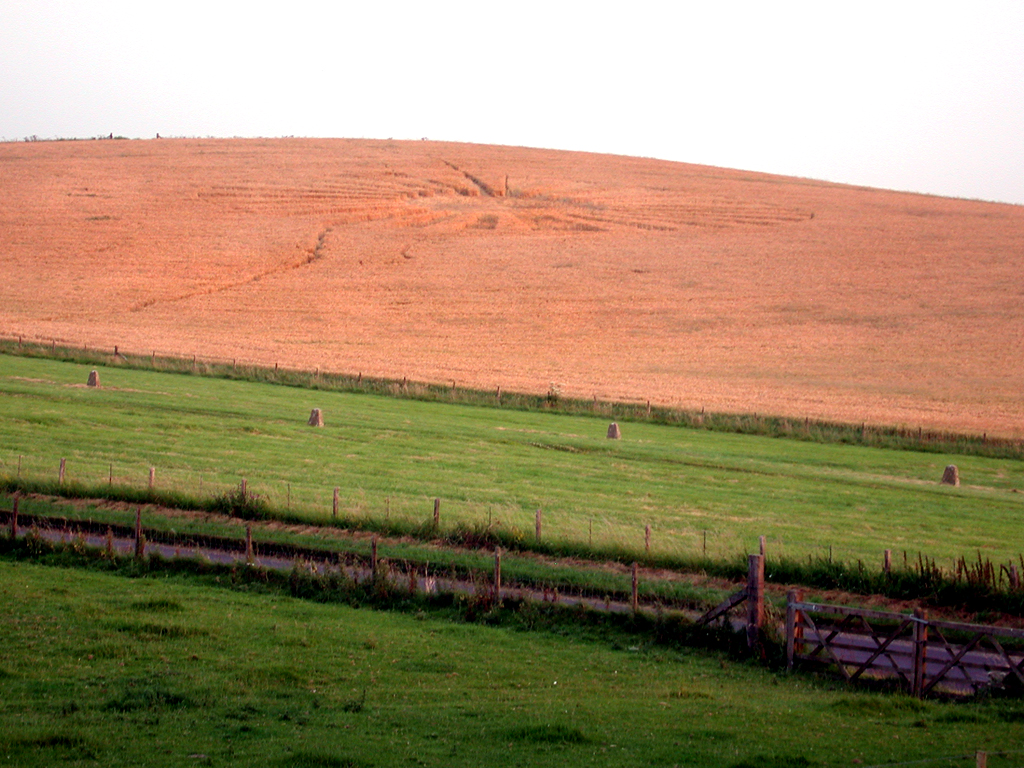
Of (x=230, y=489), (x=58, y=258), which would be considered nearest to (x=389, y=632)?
(x=230, y=489)

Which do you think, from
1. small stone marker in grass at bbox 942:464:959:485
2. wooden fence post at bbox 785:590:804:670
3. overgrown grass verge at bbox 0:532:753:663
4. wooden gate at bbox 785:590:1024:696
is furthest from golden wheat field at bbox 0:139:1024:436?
wooden fence post at bbox 785:590:804:670

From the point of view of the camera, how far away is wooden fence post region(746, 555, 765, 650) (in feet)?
49.2

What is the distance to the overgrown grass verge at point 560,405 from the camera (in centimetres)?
3712

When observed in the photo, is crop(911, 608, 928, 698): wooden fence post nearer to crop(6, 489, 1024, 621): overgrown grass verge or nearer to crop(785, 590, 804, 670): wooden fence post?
crop(785, 590, 804, 670): wooden fence post

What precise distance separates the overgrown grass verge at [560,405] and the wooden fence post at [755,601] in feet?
78.4

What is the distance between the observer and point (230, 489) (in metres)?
24.9

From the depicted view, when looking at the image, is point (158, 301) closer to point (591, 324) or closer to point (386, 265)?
point (386, 265)

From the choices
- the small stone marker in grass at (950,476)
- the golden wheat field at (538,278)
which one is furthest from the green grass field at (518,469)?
the golden wheat field at (538,278)

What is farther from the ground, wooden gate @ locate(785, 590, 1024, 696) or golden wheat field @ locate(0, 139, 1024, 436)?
golden wheat field @ locate(0, 139, 1024, 436)

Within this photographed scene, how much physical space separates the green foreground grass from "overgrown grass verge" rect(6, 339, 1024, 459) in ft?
80.2

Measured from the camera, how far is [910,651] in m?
15.5

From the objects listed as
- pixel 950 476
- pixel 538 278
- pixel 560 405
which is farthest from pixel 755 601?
pixel 538 278

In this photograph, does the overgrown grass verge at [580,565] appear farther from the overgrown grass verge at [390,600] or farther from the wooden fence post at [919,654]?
the wooden fence post at [919,654]

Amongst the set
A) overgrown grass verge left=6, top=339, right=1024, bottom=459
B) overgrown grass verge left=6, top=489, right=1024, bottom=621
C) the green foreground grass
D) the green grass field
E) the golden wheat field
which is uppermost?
the golden wheat field
